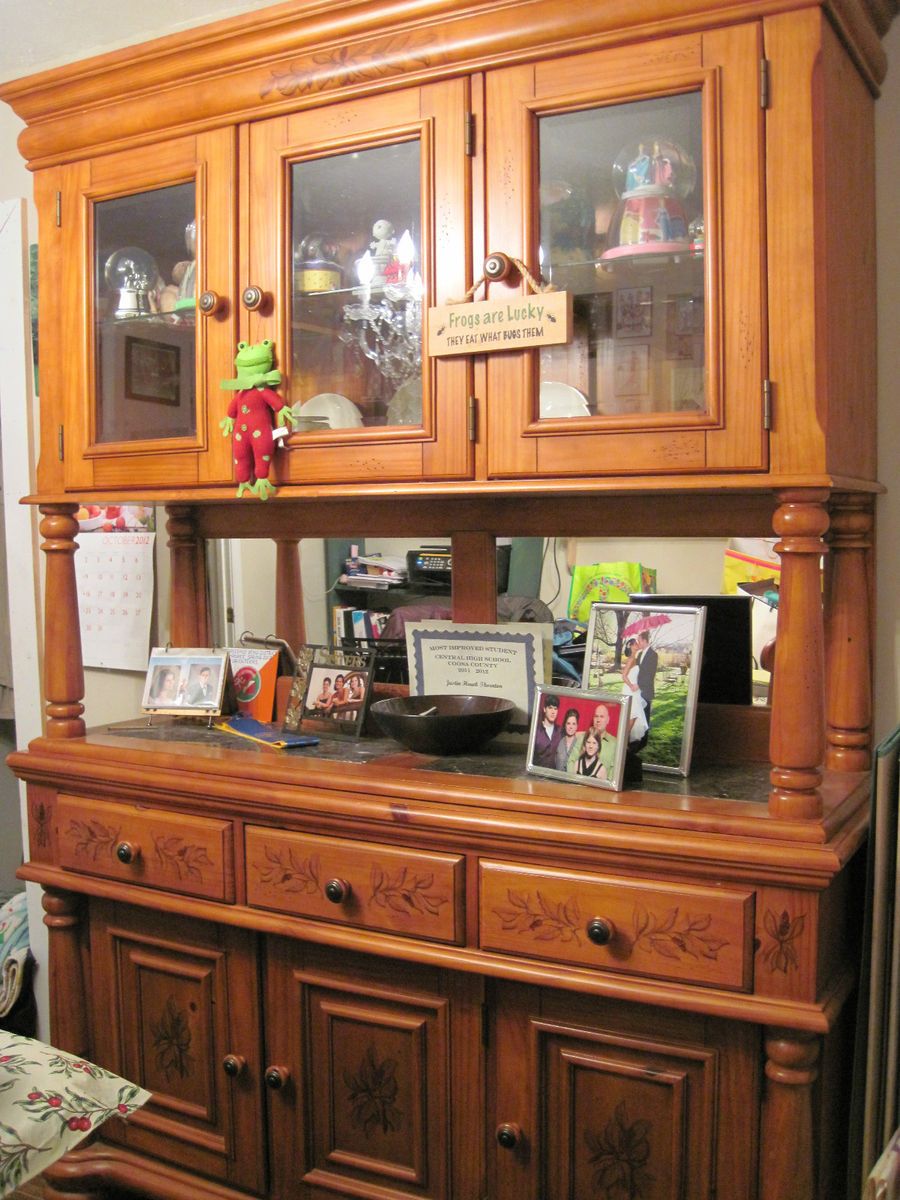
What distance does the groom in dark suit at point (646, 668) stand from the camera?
1.66 metres

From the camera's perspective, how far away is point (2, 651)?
284cm

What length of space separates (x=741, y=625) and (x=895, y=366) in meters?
0.46

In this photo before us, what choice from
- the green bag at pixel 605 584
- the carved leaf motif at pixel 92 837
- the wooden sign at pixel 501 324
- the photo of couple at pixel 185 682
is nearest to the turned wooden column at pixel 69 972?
the carved leaf motif at pixel 92 837

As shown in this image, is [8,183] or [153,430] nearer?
[153,430]

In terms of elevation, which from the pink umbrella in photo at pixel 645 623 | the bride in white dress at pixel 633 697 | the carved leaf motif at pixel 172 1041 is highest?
the pink umbrella in photo at pixel 645 623

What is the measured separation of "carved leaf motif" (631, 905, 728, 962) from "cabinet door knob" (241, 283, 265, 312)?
1097 mm

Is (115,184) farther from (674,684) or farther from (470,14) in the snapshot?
(674,684)

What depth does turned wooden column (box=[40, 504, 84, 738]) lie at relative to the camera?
2000 mm

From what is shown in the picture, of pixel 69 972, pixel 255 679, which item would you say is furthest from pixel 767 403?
pixel 69 972

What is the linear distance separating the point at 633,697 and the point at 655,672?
0.39ft

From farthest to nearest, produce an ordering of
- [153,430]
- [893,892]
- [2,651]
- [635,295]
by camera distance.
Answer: [2,651] < [153,430] < [635,295] < [893,892]

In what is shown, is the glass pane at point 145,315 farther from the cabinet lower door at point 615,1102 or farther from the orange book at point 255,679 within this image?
the cabinet lower door at point 615,1102

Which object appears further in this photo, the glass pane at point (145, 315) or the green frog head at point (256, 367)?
the glass pane at point (145, 315)

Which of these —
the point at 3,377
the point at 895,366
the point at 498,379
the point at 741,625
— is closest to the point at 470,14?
the point at 498,379
